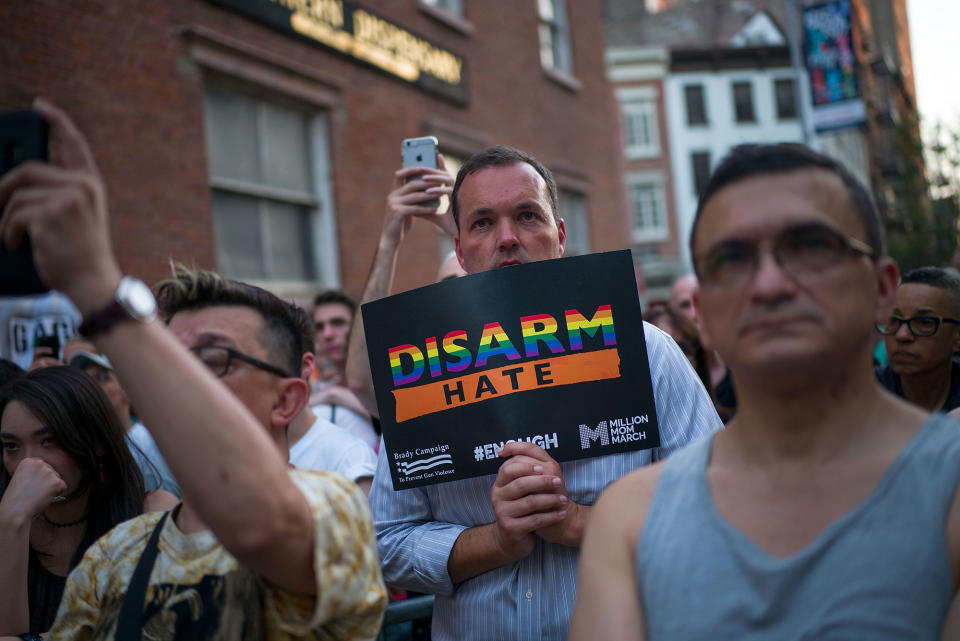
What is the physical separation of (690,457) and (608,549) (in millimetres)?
231

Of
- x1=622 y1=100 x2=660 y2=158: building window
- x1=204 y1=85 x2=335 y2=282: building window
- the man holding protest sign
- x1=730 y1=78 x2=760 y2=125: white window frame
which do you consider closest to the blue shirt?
the man holding protest sign

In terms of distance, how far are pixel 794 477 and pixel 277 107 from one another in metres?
8.37

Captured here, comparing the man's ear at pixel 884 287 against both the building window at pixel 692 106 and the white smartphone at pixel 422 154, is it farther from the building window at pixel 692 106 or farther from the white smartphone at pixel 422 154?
the building window at pixel 692 106

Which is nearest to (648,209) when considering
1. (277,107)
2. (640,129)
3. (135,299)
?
(640,129)

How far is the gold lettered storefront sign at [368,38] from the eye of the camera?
8.71m

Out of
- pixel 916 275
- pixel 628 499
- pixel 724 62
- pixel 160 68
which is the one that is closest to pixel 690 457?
pixel 628 499

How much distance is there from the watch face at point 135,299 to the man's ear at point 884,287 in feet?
3.93

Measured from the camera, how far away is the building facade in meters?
7.13

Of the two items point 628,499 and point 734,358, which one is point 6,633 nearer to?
point 628,499

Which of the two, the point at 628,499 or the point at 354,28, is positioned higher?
the point at 354,28

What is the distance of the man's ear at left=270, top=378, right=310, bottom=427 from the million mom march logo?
366 mm

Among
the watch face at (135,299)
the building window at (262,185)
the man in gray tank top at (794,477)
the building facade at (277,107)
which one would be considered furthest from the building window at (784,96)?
the watch face at (135,299)

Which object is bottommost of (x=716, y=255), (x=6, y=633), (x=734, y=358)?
(x=6, y=633)

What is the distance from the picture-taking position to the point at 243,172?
8.68 meters
